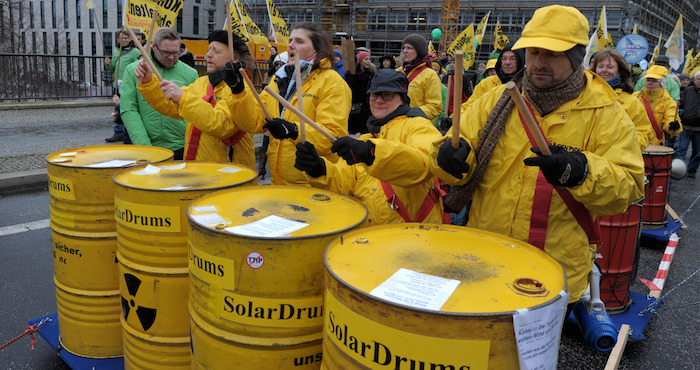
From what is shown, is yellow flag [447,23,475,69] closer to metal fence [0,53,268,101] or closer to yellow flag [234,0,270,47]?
metal fence [0,53,268,101]

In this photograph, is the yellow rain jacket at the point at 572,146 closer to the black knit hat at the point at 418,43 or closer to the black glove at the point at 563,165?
the black glove at the point at 563,165

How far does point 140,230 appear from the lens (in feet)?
7.43

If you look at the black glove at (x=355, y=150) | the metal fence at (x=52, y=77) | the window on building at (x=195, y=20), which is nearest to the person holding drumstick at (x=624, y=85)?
the black glove at (x=355, y=150)

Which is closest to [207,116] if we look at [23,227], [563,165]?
[563,165]

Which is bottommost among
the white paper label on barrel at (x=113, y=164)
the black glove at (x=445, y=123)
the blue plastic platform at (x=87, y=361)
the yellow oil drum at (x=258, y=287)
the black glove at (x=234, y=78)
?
the blue plastic platform at (x=87, y=361)

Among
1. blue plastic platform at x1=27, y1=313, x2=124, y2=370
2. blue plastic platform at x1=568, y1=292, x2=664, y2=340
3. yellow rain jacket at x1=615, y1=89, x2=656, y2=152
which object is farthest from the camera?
yellow rain jacket at x1=615, y1=89, x2=656, y2=152

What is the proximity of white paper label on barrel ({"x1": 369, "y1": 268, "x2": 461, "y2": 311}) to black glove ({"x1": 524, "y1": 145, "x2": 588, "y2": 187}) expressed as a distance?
0.57 m

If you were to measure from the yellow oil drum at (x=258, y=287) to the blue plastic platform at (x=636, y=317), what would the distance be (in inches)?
107

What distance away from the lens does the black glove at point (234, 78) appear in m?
3.07

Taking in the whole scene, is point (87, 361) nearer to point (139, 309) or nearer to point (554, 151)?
point (139, 309)

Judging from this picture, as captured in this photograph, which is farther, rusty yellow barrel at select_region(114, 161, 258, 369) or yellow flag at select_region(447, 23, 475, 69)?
yellow flag at select_region(447, 23, 475, 69)

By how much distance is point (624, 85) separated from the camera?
4.50m

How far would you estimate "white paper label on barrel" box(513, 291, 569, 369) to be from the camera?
1.31 m

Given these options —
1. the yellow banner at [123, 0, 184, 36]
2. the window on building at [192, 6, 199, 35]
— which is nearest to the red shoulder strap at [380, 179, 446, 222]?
A: the yellow banner at [123, 0, 184, 36]
